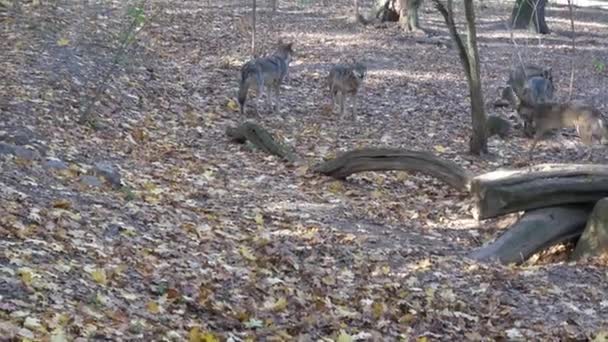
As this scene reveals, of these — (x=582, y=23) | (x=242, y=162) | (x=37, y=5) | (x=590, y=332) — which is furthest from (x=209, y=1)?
(x=590, y=332)

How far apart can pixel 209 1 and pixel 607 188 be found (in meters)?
21.2

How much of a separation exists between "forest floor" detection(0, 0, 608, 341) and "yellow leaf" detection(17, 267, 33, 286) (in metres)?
0.02

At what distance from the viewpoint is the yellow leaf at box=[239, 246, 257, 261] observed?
28.7ft

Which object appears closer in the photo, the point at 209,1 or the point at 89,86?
the point at 89,86

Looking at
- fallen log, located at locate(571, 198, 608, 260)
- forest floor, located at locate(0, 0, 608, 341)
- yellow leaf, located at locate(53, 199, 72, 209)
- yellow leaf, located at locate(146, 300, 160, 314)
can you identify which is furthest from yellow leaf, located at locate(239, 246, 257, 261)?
fallen log, located at locate(571, 198, 608, 260)

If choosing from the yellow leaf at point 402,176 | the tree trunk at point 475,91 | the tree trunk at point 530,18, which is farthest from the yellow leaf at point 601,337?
the tree trunk at point 530,18

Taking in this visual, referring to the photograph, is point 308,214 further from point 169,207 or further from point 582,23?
point 582,23

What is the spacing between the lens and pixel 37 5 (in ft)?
66.6

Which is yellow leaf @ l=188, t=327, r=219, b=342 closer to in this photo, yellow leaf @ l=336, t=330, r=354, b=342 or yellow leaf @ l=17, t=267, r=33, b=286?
yellow leaf @ l=336, t=330, r=354, b=342

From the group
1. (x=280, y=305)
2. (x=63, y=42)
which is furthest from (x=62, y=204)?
(x=63, y=42)

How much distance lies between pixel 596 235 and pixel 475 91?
4.66 metres

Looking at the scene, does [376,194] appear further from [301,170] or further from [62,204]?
[62,204]

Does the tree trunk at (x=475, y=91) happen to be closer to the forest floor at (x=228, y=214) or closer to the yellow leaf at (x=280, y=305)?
the forest floor at (x=228, y=214)

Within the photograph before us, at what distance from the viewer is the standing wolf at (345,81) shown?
1703cm
